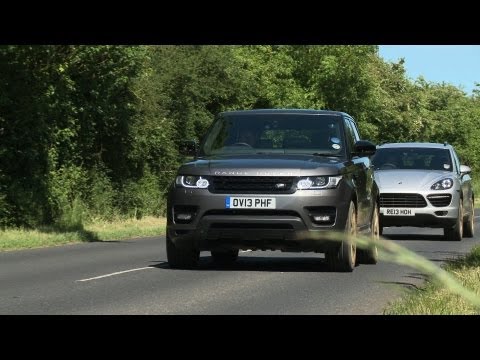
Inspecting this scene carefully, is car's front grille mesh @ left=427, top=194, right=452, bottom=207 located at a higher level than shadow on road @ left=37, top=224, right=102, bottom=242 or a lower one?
higher

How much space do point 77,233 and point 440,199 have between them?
292 inches

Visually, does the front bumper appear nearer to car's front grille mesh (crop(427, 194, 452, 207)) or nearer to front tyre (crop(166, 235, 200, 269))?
front tyre (crop(166, 235, 200, 269))

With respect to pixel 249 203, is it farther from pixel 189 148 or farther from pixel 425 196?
pixel 425 196

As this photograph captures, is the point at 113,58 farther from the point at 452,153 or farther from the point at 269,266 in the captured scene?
the point at 269,266

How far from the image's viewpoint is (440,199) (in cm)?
2080

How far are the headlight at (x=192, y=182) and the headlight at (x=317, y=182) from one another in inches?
42.4

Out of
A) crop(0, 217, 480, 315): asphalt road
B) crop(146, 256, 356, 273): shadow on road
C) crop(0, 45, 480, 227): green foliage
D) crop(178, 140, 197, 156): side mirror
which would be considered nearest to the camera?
crop(0, 217, 480, 315): asphalt road

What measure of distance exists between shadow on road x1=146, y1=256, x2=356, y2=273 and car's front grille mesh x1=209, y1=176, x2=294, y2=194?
1474mm

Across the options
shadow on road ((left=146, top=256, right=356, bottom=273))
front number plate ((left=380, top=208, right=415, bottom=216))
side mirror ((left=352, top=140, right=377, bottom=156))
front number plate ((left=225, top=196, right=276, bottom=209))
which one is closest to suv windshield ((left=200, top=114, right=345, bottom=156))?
side mirror ((left=352, top=140, right=377, bottom=156))

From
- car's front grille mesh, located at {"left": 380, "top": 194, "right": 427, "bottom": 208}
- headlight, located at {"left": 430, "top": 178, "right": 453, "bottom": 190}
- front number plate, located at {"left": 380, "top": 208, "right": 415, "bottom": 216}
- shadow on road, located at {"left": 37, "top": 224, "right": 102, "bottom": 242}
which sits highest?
headlight, located at {"left": 430, "top": 178, "right": 453, "bottom": 190}

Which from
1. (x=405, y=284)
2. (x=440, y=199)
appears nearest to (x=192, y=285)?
(x=405, y=284)

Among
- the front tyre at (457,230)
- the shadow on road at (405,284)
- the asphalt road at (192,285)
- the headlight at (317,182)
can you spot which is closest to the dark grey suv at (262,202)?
the headlight at (317,182)

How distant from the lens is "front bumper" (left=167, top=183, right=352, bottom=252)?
12391 mm

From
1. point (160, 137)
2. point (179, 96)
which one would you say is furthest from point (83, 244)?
point (179, 96)
